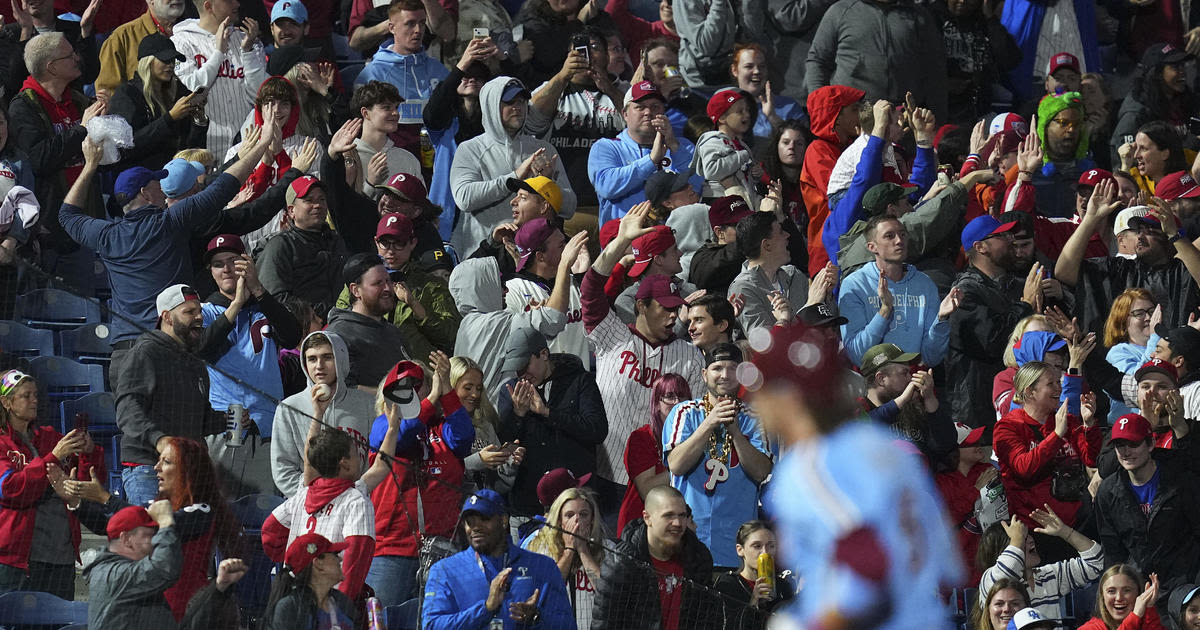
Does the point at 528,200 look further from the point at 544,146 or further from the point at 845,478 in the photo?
the point at 845,478

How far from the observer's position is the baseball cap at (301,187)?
10.7 meters

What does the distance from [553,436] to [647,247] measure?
4.62ft

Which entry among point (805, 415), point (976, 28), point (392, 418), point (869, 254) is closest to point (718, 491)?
point (392, 418)

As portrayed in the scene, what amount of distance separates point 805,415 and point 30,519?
3.62m

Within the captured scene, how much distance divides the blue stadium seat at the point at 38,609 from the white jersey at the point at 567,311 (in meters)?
3.88

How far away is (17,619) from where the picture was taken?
6.70m

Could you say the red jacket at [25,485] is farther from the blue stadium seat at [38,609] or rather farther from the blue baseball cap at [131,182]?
the blue baseball cap at [131,182]

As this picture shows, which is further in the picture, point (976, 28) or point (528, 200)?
point (976, 28)

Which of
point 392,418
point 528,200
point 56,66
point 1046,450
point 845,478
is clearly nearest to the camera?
point 845,478

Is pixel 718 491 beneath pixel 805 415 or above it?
beneath

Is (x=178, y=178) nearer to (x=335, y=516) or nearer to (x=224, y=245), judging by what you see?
(x=224, y=245)

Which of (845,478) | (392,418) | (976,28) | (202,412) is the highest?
(845,478)

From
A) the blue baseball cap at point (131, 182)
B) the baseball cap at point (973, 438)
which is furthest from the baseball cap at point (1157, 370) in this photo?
the blue baseball cap at point (131, 182)

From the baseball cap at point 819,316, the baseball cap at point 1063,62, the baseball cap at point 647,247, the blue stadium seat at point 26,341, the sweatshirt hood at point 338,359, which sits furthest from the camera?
the baseball cap at point 1063,62
